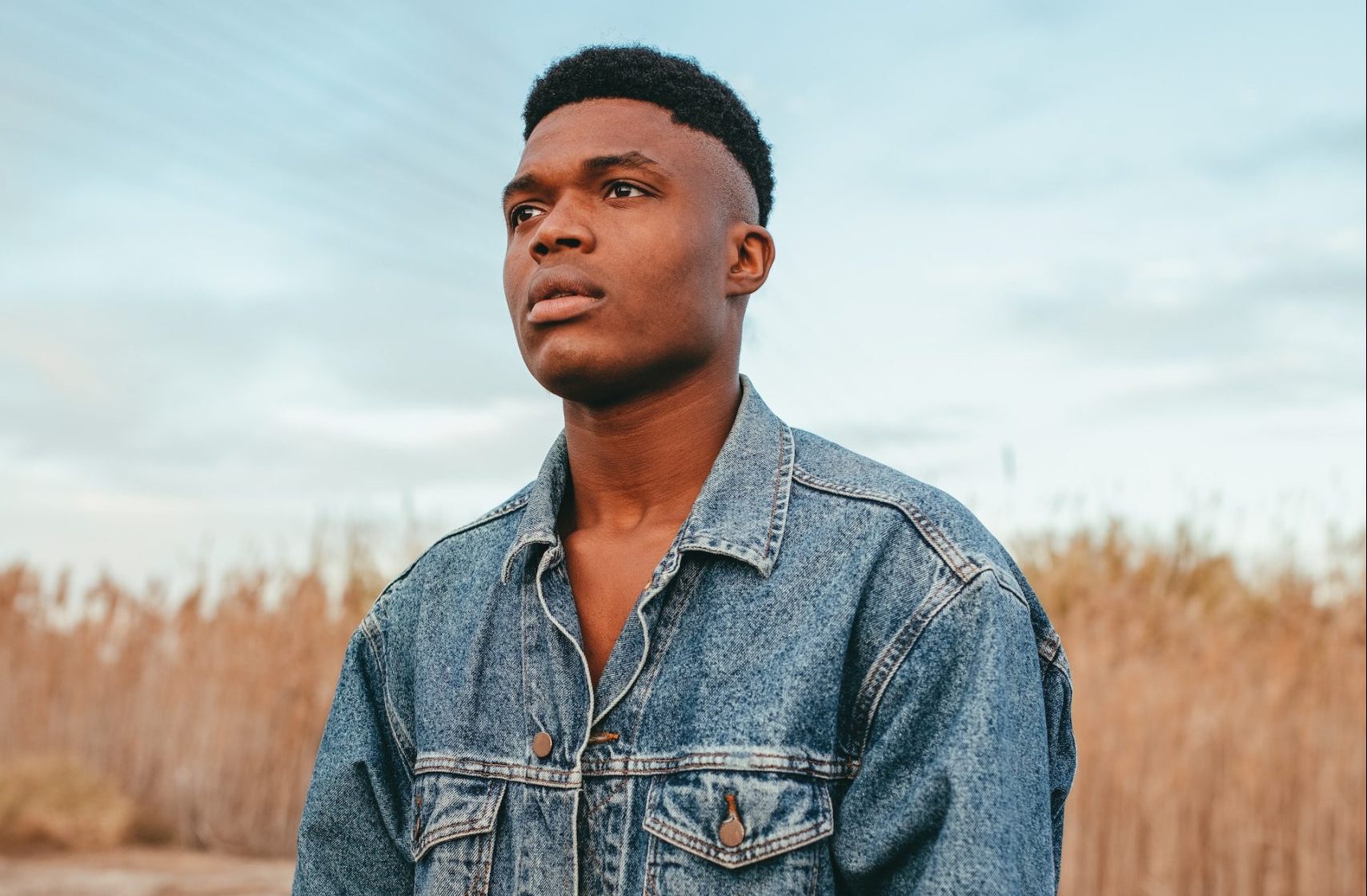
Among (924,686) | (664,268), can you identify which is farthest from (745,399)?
(924,686)

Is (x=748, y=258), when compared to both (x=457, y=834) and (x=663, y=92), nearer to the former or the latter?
(x=663, y=92)

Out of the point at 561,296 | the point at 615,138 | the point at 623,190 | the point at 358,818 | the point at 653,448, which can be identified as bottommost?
the point at 358,818

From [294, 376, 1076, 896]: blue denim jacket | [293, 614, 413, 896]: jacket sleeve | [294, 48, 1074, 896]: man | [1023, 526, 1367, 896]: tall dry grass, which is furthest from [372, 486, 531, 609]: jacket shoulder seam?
[1023, 526, 1367, 896]: tall dry grass

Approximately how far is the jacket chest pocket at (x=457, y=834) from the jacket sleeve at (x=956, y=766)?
0.55 m

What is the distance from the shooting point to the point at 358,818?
2.11 metres

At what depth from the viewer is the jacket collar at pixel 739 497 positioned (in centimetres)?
182

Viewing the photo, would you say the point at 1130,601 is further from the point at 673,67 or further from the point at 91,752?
the point at 91,752

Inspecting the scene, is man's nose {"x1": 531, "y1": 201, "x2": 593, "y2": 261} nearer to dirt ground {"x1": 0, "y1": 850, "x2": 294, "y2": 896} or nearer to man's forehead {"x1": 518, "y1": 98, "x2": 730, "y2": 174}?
man's forehead {"x1": 518, "y1": 98, "x2": 730, "y2": 174}

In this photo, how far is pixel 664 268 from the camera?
6.19ft

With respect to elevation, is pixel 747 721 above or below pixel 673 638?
below

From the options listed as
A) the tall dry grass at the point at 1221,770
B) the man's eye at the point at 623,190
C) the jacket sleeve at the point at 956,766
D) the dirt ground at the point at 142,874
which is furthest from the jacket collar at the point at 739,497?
the dirt ground at the point at 142,874

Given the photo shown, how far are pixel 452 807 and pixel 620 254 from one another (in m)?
0.91

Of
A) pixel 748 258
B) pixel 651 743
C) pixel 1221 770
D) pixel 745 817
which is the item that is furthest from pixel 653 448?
pixel 1221 770

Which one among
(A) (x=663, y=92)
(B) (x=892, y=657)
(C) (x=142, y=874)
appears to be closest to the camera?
(B) (x=892, y=657)
